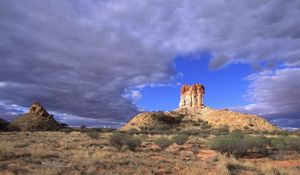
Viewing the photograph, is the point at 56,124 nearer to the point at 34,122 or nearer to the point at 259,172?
the point at 34,122

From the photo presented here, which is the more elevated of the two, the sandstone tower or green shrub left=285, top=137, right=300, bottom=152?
the sandstone tower

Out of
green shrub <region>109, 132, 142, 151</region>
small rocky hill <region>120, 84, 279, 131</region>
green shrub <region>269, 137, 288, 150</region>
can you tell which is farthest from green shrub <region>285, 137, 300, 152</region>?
small rocky hill <region>120, 84, 279, 131</region>

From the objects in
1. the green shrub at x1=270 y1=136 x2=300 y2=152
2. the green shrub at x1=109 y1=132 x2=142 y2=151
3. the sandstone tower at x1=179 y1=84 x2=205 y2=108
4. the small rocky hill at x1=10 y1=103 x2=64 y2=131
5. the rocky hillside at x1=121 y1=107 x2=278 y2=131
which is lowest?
the green shrub at x1=109 y1=132 x2=142 y2=151

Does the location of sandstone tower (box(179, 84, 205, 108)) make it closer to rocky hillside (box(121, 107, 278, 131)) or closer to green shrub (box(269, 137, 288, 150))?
rocky hillside (box(121, 107, 278, 131))

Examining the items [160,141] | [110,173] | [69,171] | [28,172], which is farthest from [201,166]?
[160,141]

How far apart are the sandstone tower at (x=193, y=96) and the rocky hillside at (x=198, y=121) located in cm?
2051

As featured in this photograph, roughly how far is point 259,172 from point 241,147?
962 cm

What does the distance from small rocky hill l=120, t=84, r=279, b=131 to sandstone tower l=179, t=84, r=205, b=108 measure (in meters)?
13.5

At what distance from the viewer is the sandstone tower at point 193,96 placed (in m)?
134

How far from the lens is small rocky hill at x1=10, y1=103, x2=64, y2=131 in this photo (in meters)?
72.3

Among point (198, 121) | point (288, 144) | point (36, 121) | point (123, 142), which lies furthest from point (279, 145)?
point (198, 121)

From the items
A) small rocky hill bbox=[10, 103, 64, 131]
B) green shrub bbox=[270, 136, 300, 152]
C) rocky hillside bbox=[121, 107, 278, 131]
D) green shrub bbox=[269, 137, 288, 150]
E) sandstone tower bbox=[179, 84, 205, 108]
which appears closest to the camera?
green shrub bbox=[270, 136, 300, 152]

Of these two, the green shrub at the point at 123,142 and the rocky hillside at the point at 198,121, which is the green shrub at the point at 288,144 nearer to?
the green shrub at the point at 123,142

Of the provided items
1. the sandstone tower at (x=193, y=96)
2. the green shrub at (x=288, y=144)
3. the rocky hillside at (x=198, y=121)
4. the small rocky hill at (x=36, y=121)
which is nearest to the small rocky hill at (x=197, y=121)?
the rocky hillside at (x=198, y=121)
